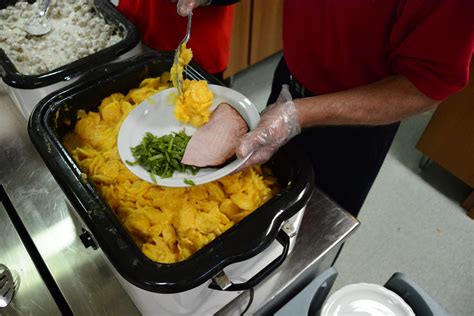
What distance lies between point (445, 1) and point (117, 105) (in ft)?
2.27

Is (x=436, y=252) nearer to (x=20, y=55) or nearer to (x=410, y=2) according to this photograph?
(x=410, y=2)

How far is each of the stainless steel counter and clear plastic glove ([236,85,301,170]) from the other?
227 millimetres

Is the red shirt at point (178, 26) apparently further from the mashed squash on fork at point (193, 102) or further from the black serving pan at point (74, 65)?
the mashed squash on fork at point (193, 102)

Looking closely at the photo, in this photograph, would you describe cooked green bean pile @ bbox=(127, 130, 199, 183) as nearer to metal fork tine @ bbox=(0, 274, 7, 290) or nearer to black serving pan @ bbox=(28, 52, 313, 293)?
black serving pan @ bbox=(28, 52, 313, 293)

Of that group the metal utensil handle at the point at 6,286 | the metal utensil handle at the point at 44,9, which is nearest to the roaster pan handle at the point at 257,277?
the metal utensil handle at the point at 6,286

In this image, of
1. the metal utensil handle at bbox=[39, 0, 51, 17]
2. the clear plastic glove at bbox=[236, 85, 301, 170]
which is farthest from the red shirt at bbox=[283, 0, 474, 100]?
the metal utensil handle at bbox=[39, 0, 51, 17]

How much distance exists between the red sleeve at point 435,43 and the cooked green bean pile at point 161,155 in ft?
1.49

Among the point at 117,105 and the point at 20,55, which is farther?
the point at 20,55

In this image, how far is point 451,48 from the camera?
0.72 m

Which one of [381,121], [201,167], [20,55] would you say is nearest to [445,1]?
[381,121]

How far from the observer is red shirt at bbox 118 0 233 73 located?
1.23 metres

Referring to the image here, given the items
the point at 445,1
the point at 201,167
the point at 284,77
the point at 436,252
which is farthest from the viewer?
the point at 436,252

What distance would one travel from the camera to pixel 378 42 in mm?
854

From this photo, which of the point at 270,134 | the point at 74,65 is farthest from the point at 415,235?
the point at 74,65
